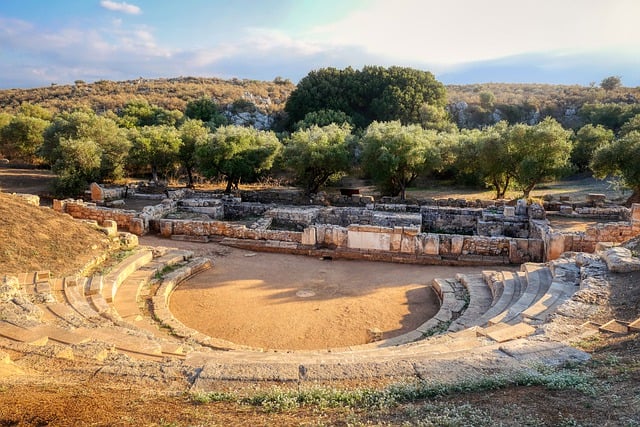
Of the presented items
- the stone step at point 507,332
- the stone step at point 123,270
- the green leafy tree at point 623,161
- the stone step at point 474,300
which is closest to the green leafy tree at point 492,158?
the green leafy tree at point 623,161

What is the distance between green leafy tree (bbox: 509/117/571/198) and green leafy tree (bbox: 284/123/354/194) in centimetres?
1022

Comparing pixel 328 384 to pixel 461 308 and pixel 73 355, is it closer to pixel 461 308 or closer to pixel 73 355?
pixel 73 355

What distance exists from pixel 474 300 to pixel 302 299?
496 centimetres

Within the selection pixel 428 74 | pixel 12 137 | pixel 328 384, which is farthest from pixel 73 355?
pixel 428 74

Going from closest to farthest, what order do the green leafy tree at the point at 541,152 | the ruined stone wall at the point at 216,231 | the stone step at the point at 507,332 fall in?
the stone step at the point at 507,332
the ruined stone wall at the point at 216,231
the green leafy tree at the point at 541,152

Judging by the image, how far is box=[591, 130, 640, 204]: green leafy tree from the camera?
21766 millimetres

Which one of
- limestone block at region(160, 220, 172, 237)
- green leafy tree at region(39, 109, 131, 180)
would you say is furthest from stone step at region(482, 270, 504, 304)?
green leafy tree at region(39, 109, 131, 180)

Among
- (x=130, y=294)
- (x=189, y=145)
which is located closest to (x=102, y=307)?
(x=130, y=294)

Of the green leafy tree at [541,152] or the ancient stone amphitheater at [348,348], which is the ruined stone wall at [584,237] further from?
the green leafy tree at [541,152]

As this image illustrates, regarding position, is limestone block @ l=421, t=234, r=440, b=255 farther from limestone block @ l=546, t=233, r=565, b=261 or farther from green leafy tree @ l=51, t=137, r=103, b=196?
green leafy tree @ l=51, t=137, r=103, b=196

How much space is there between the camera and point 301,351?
367 inches

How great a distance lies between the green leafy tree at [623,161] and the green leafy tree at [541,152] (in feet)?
5.41

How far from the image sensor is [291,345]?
10.3m

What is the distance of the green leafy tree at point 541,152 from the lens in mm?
24062
